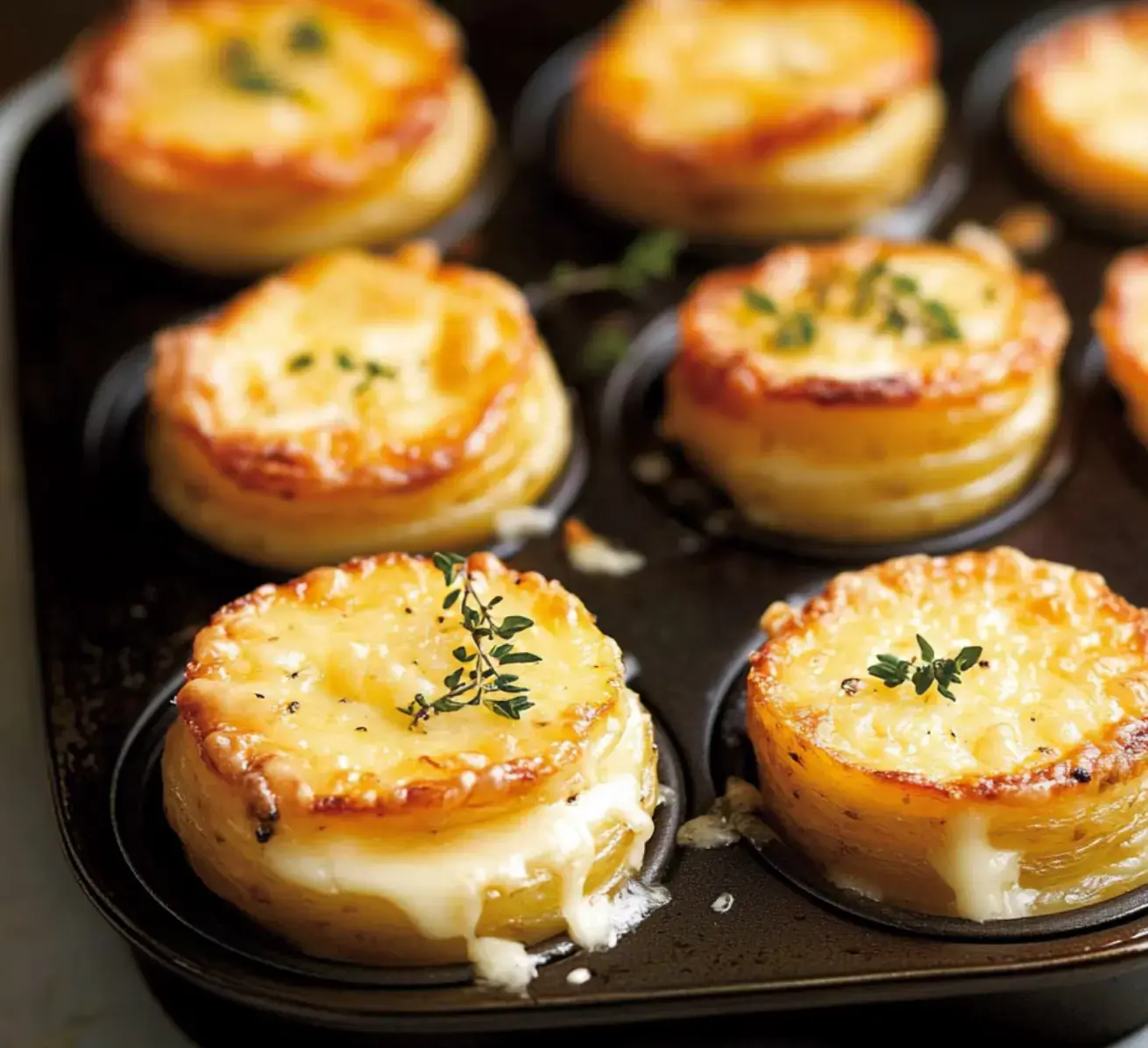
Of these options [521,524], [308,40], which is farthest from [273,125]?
[521,524]

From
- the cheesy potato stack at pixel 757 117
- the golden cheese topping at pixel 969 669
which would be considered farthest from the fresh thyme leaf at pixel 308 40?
the golden cheese topping at pixel 969 669

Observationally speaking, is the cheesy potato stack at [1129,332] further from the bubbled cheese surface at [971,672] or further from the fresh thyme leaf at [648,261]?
the fresh thyme leaf at [648,261]

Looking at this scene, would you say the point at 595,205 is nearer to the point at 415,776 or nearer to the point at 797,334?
the point at 797,334

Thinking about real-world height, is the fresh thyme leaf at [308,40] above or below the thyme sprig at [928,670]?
above

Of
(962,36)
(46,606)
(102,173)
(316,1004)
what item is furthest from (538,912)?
(962,36)

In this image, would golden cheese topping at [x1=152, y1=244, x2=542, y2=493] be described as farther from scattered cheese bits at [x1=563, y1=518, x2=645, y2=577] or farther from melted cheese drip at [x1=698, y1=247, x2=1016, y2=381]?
melted cheese drip at [x1=698, y1=247, x2=1016, y2=381]

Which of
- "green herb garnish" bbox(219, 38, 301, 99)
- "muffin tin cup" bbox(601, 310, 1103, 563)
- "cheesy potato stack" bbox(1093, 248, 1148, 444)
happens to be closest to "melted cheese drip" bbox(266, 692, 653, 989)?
"muffin tin cup" bbox(601, 310, 1103, 563)

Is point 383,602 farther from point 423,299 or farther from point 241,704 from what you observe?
point 423,299
